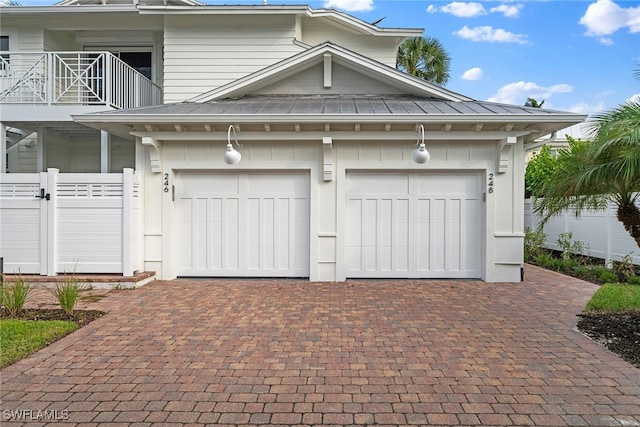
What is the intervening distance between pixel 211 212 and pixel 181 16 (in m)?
5.79

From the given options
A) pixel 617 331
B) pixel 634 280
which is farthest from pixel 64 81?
pixel 634 280

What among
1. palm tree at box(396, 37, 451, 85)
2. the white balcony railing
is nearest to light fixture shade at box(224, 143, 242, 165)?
the white balcony railing

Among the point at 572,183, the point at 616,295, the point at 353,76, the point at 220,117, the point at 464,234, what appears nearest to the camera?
the point at 572,183

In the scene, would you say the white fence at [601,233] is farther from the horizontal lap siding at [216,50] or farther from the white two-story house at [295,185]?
the horizontal lap siding at [216,50]

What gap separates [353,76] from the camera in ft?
29.8

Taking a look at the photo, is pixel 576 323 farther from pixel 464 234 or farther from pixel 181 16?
pixel 181 16

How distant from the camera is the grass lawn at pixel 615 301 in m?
5.81

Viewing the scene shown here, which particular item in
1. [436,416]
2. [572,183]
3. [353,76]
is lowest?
[436,416]

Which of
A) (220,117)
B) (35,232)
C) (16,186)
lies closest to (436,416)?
(220,117)

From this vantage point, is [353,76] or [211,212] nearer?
[211,212]

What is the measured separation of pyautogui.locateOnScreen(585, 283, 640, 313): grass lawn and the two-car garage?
6.89 ft

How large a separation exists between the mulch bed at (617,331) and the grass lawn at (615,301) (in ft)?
0.67

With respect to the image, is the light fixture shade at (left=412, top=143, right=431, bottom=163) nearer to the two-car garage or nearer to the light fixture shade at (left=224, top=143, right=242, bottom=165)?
the two-car garage

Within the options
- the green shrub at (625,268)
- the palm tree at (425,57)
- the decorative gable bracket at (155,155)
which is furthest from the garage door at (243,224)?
the palm tree at (425,57)
